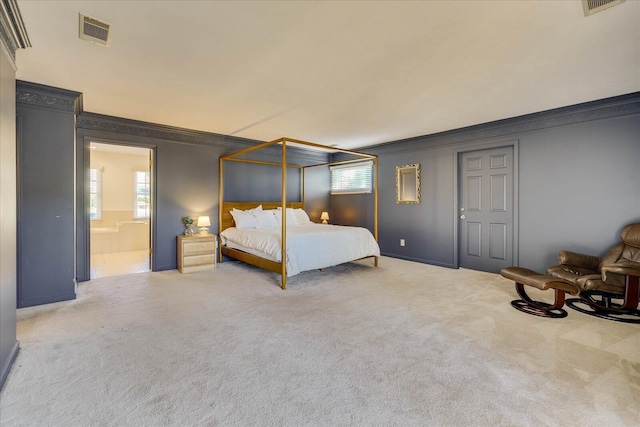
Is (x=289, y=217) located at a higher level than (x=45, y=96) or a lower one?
lower

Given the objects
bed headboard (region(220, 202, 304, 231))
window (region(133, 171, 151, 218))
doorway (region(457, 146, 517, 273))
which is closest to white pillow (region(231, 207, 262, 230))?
bed headboard (region(220, 202, 304, 231))

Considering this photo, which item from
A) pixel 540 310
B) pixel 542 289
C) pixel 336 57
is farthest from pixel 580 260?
pixel 336 57

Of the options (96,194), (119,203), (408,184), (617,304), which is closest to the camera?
(617,304)

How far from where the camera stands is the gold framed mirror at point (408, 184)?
5.62 meters

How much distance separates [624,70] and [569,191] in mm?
1624

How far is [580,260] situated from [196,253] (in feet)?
17.9

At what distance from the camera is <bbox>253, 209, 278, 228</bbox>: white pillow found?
548 centimetres

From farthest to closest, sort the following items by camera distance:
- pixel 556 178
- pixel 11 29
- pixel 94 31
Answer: pixel 556 178 → pixel 94 31 → pixel 11 29

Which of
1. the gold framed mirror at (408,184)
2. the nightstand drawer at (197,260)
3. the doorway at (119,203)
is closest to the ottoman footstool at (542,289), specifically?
the gold framed mirror at (408,184)

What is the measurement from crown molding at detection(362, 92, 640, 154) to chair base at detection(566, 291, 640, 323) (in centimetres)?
225

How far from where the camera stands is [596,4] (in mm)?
1847

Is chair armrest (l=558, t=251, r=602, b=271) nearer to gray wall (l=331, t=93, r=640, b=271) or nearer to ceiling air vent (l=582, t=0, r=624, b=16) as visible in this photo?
gray wall (l=331, t=93, r=640, b=271)

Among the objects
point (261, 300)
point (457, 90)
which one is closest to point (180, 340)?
point (261, 300)

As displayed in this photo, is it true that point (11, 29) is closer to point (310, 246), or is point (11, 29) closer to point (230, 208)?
point (310, 246)
